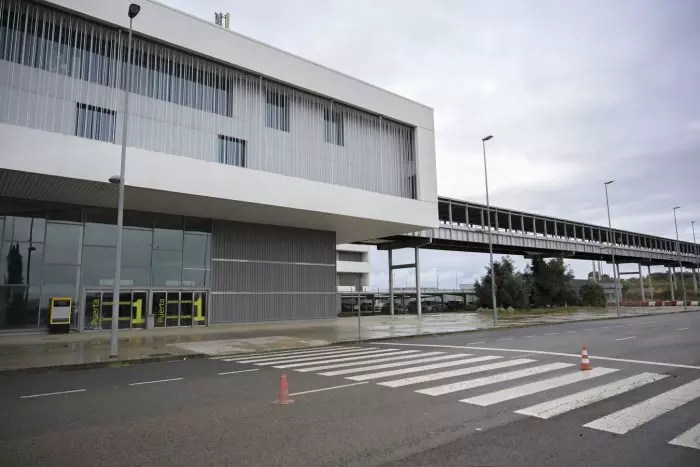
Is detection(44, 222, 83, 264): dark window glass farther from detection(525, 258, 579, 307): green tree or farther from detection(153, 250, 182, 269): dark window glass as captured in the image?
detection(525, 258, 579, 307): green tree

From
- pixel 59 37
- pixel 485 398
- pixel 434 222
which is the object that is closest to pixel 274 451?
pixel 485 398

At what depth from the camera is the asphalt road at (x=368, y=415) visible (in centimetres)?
523

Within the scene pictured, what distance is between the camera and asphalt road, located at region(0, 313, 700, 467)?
5234 millimetres

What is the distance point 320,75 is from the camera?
98.0ft

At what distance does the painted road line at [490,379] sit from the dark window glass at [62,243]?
74.0 ft

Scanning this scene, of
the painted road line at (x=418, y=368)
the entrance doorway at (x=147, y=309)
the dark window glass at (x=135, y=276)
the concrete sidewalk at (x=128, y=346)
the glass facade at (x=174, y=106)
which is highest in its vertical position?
the glass facade at (x=174, y=106)

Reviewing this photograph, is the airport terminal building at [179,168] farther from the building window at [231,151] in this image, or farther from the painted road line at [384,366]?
the painted road line at [384,366]

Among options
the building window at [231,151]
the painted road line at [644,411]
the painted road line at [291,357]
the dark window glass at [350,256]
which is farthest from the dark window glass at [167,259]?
the dark window glass at [350,256]

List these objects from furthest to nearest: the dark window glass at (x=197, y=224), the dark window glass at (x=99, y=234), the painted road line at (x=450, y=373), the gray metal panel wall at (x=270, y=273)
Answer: the gray metal panel wall at (x=270, y=273), the dark window glass at (x=197, y=224), the dark window glass at (x=99, y=234), the painted road line at (x=450, y=373)

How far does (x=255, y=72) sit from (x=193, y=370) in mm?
19533

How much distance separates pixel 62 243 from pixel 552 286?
55.2 m

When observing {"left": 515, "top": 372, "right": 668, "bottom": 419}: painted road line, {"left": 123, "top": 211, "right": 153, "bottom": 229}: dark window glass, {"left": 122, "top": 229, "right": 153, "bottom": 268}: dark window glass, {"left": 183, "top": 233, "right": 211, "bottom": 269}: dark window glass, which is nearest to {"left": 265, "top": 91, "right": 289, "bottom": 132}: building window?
{"left": 183, "top": 233, "right": 211, "bottom": 269}: dark window glass

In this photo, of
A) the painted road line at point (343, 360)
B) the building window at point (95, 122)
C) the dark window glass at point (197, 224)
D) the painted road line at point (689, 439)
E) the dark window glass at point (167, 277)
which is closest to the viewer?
the painted road line at point (689, 439)

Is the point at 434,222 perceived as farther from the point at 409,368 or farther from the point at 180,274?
the point at 409,368
